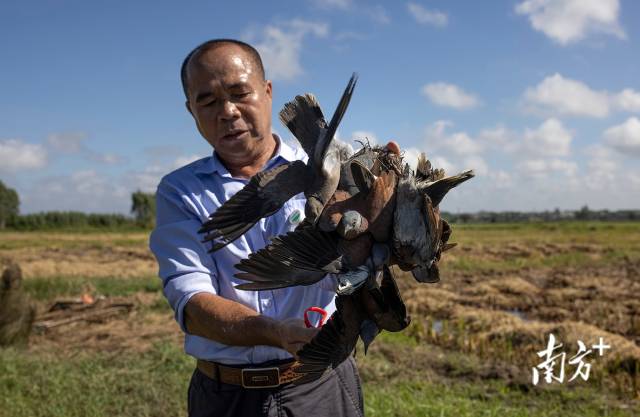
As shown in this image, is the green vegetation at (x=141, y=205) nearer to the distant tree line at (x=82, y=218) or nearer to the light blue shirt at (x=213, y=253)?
the distant tree line at (x=82, y=218)

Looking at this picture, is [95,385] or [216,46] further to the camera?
[95,385]

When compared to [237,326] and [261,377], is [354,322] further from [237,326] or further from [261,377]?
[261,377]

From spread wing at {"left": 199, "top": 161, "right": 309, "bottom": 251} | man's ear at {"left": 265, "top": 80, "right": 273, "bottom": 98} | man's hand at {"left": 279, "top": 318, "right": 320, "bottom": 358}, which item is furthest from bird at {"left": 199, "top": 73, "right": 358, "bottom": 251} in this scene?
man's ear at {"left": 265, "top": 80, "right": 273, "bottom": 98}

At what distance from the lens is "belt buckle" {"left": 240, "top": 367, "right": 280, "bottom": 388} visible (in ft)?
8.58

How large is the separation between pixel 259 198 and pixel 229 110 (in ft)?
2.23

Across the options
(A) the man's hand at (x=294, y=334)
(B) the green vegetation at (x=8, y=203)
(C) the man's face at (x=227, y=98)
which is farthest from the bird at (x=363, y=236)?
(B) the green vegetation at (x=8, y=203)

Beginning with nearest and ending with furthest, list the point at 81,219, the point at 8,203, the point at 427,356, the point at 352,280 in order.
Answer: the point at 352,280 → the point at 427,356 → the point at 81,219 → the point at 8,203

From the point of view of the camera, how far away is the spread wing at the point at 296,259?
173cm

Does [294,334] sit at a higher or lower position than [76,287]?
higher

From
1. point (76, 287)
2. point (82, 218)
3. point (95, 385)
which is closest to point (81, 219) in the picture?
point (82, 218)

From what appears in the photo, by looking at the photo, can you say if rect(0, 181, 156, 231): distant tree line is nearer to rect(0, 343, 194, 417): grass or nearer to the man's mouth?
rect(0, 343, 194, 417): grass

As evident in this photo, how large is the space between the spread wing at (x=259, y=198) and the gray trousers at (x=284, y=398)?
41.5 inches

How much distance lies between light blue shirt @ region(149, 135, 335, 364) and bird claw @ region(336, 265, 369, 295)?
0.84m

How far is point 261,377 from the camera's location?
2619 millimetres
